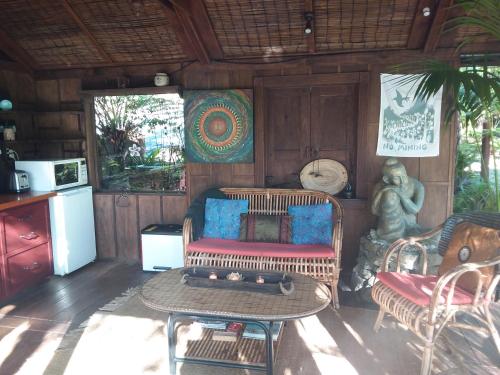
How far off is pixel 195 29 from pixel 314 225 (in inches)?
81.5

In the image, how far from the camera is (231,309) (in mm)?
2111

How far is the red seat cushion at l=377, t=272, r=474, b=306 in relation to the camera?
2.25 meters

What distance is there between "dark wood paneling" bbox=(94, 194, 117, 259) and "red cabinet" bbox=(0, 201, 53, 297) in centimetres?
72

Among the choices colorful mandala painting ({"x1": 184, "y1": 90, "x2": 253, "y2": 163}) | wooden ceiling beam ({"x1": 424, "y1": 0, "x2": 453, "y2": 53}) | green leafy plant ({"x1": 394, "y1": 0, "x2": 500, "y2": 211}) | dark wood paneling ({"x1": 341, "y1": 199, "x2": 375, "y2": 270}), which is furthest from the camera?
colorful mandala painting ({"x1": 184, "y1": 90, "x2": 253, "y2": 163})

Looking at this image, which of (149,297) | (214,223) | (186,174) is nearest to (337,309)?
(214,223)

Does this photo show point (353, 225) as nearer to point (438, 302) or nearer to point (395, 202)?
point (395, 202)

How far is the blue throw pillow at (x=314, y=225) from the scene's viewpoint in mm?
3496

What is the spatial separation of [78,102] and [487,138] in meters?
4.36

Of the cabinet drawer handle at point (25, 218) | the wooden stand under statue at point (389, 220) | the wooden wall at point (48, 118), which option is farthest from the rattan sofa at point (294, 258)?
the wooden wall at point (48, 118)

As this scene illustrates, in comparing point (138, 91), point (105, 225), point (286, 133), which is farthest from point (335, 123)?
point (105, 225)

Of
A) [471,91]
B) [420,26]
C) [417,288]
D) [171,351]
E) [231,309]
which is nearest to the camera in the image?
[231,309]

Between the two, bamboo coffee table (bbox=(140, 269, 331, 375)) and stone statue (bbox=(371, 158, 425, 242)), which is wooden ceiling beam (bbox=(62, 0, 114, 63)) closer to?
bamboo coffee table (bbox=(140, 269, 331, 375))

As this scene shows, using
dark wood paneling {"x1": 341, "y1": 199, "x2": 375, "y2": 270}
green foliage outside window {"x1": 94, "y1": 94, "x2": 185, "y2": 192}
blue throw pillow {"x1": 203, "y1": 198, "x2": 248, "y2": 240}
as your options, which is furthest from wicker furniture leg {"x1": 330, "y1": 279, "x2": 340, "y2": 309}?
green foliage outside window {"x1": 94, "y1": 94, "x2": 185, "y2": 192}

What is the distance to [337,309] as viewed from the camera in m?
3.19
